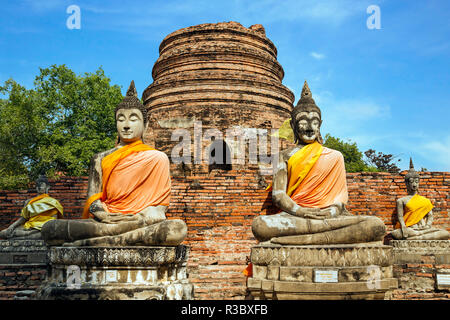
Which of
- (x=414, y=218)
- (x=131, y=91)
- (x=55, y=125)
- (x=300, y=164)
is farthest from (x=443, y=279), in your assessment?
(x=55, y=125)

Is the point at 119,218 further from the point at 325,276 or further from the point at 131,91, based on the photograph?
the point at 325,276

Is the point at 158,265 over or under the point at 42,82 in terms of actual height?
under

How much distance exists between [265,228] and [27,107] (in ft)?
53.4

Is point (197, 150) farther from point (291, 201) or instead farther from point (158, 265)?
point (158, 265)

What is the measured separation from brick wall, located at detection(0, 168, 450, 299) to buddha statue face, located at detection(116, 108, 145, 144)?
3.04m

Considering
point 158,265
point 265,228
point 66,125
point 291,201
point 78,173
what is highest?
point 66,125

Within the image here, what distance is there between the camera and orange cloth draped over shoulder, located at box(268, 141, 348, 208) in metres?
4.77

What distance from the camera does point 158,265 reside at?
12.2 feet

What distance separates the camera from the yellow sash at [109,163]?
14.1ft

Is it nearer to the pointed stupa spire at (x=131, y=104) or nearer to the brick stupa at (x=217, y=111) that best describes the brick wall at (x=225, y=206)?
the brick stupa at (x=217, y=111)

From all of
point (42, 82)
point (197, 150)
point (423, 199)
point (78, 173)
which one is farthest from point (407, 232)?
point (42, 82)

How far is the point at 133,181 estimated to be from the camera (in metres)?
4.25

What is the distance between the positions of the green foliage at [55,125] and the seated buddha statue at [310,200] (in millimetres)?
12854
